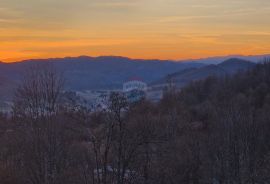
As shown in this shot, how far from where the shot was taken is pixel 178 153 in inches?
1176

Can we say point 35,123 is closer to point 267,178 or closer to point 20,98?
point 20,98

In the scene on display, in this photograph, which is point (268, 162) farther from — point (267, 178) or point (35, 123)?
point (35, 123)

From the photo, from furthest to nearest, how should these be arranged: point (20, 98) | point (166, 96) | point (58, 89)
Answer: point (166, 96), point (20, 98), point (58, 89)

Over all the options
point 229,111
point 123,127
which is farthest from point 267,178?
point 229,111

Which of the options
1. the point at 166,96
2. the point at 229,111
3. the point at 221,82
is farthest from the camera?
the point at 221,82

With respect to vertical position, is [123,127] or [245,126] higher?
[123,127]

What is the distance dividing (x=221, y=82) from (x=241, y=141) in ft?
181

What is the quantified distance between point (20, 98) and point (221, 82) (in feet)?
207

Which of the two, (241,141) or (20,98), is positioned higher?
(20,98)

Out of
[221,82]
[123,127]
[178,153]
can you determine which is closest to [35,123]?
[178,153]

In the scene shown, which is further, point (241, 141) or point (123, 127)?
point (241, 141)

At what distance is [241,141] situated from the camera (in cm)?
3250

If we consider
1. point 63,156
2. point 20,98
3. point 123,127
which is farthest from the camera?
point 63,156

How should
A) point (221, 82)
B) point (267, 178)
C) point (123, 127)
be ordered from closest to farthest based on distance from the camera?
point (123, 127), point (267, 178), point (221, 82)
